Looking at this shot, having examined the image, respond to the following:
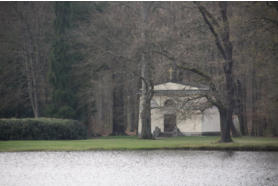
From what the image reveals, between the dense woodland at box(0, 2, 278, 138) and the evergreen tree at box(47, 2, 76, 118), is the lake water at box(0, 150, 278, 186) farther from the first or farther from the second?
the evergreen tree at box(47, 2, 76, 118)

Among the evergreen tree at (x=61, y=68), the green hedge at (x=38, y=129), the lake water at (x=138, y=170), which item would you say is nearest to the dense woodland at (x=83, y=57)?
the evergreen tree at (x=61, y=68)

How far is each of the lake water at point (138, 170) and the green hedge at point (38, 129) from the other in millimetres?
10346

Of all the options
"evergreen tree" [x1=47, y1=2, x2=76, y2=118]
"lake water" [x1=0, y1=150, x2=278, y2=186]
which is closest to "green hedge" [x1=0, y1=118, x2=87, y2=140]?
"evergreen tree" [x1=47, y1=2, x2=76, y2=118]

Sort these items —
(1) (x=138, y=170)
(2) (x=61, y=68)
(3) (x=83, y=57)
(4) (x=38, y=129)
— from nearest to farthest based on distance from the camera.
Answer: (1) (x=138, y=170)
(4) (x=38, y=129)
(2) (x=61, y=68)
(3) (x=83, y=57)

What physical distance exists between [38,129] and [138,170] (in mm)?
19005

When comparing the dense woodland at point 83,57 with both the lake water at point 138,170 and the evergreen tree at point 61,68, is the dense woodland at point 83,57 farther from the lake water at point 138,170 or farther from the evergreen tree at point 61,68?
the lake water at point 138,170

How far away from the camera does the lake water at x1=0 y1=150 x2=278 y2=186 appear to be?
12.7 metres

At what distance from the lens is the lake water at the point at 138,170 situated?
12711mm

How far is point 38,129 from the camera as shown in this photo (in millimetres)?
32906

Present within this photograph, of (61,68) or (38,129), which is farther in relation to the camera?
(61,68)

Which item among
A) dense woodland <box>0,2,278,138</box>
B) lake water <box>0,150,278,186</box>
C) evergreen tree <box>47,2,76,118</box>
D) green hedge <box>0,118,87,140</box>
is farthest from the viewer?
evergreen tree <box>47,2,76,118</box>

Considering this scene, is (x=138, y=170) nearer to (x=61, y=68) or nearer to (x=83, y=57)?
(x=61, y=68)

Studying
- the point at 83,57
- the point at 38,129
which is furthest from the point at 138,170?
the point at 83,57

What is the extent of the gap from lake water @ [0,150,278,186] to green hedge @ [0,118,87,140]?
33.9 feet
